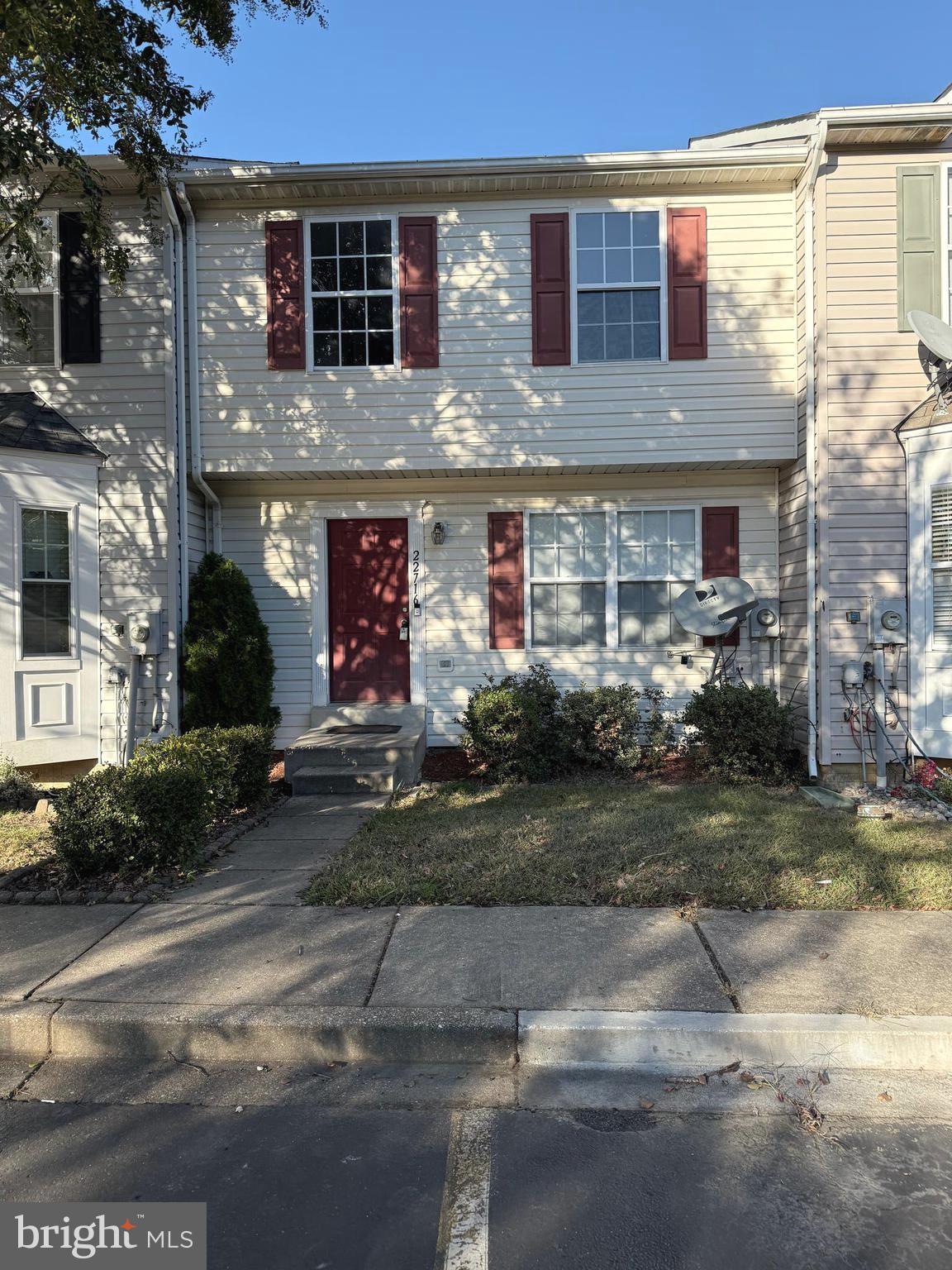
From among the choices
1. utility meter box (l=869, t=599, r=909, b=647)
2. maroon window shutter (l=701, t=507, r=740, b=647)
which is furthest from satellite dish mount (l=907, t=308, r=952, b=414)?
maroon window shutter (l=701, t=507, r=740, b=647)

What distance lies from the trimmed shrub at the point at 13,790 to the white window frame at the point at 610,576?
16.4 feet

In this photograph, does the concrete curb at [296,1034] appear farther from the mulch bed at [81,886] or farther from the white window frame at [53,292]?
the white window frame at [53,292]

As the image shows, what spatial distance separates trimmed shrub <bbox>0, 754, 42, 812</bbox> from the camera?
24.1 feet

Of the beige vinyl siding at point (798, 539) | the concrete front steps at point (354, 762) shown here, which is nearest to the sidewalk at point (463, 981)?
the concrete front steps at point (354, 762)

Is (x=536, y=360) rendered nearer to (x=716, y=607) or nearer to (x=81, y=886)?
(x=716, y=607)

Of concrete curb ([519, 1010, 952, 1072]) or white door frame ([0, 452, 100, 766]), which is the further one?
white door frame ([0, 452, 100, 766])

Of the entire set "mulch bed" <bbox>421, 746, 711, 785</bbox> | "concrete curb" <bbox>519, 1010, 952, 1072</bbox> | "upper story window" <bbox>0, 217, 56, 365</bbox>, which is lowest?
"concrete curb" <bbox>519, 1010, 952, 1072</bbox>

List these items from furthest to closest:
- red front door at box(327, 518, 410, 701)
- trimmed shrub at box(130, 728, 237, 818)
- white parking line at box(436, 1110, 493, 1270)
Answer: red front door at box(327, 518, 410, 701), trimmed shrub at box(130, 728, 237, 818), white parking line at box(436, 1110, 493, 1270)

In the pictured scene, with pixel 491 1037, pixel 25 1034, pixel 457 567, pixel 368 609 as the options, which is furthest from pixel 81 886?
pixel 457 567

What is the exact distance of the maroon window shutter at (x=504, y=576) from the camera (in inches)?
363

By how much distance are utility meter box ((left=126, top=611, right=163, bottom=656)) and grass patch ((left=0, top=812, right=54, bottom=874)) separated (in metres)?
1.84

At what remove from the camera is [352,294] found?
873 cm

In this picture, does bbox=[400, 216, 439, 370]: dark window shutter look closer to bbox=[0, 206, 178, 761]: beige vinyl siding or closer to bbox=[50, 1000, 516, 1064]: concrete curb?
bbox=[0, 206, 178, 761]: beige vinyl siding

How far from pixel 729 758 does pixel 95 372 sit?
7.21 metres
